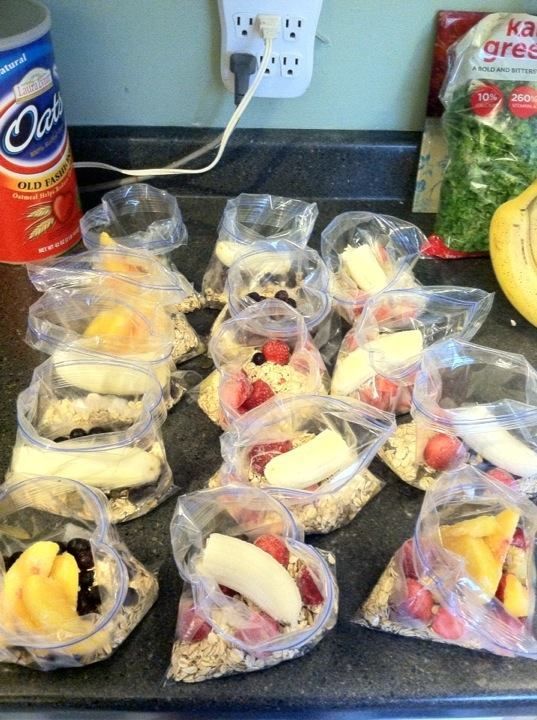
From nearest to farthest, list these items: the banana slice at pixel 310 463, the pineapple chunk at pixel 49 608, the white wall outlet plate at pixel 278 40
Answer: the pineapple chunk at pixel 49 608, the banana slice at pixel 310 463, the white wall outlet plate at pixel 278 40

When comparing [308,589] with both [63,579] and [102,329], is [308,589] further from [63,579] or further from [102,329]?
[102,329]

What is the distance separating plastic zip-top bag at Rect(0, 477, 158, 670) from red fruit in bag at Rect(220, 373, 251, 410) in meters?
0.18

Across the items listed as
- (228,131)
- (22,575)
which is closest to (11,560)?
(22,575)

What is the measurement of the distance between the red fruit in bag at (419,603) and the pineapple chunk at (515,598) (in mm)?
62

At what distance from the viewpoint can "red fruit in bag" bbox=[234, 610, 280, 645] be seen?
0.54 metres

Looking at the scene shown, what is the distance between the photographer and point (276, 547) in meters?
0.59

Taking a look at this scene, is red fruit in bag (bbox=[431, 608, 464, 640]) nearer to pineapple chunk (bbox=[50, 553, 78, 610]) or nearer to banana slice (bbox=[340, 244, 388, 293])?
pineapple chunk (bbox=[50, 553, 78, 610])

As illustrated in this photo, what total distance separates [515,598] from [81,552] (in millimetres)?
373

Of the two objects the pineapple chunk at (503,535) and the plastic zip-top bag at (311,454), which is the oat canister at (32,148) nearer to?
the plastic zip-top bag at (311,454)

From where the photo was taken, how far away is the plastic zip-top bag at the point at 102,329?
0.76 m

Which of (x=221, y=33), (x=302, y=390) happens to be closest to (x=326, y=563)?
(x=302, y=390)

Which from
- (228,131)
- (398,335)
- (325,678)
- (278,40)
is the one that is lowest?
(325,678)

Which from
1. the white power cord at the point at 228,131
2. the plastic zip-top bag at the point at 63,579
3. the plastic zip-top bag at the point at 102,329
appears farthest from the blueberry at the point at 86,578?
the white power cord at the point at 228,131

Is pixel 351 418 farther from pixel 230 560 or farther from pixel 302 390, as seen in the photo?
pixel 230 560
